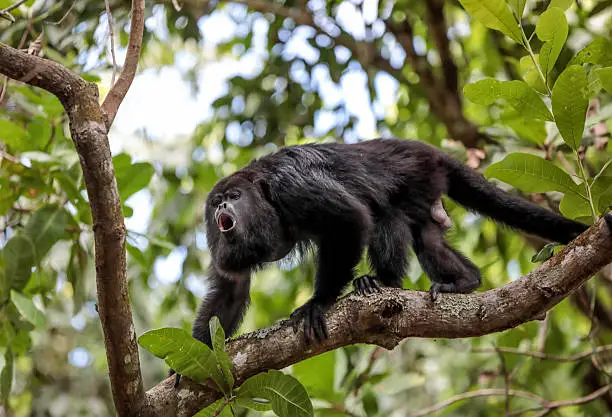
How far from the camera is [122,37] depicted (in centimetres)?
439

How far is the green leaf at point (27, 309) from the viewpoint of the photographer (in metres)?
3.01

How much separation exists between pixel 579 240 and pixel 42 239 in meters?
2.25

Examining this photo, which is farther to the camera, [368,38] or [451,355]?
[451,355]

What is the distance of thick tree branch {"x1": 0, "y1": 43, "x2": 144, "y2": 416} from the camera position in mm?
2010

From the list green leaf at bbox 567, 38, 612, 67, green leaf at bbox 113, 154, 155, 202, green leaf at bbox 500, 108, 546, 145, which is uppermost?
green leaf at bbox 113, 154, 155, 202

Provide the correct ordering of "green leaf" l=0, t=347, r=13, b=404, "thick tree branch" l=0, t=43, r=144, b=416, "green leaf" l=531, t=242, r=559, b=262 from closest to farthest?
"thick tree branch" l=0, t=43, r=144, b=416
"green leaf" l=531, t=242, r=559, b=262
"green leaf" l=0, t=347, r=13, b=404

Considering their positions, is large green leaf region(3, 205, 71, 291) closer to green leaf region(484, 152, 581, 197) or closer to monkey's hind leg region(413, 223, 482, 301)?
monkey's hind leg region(413, 223, 482, 301)

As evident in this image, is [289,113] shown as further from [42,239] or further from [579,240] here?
[579,240]

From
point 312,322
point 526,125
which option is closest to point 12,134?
point 312,322

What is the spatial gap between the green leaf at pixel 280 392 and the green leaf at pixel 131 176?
55.9 inches

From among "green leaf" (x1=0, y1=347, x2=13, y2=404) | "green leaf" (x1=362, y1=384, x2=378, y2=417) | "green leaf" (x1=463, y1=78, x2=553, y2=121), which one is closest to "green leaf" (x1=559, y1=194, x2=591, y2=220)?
"green leaf" (x1=463, y1=78, x2=553, y2=121)

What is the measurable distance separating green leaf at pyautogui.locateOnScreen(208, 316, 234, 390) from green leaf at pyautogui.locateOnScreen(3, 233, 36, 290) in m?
1.23

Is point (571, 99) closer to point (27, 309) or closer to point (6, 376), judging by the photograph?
point (27, 309)

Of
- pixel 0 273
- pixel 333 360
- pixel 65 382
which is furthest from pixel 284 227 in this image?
pixel 65 382
